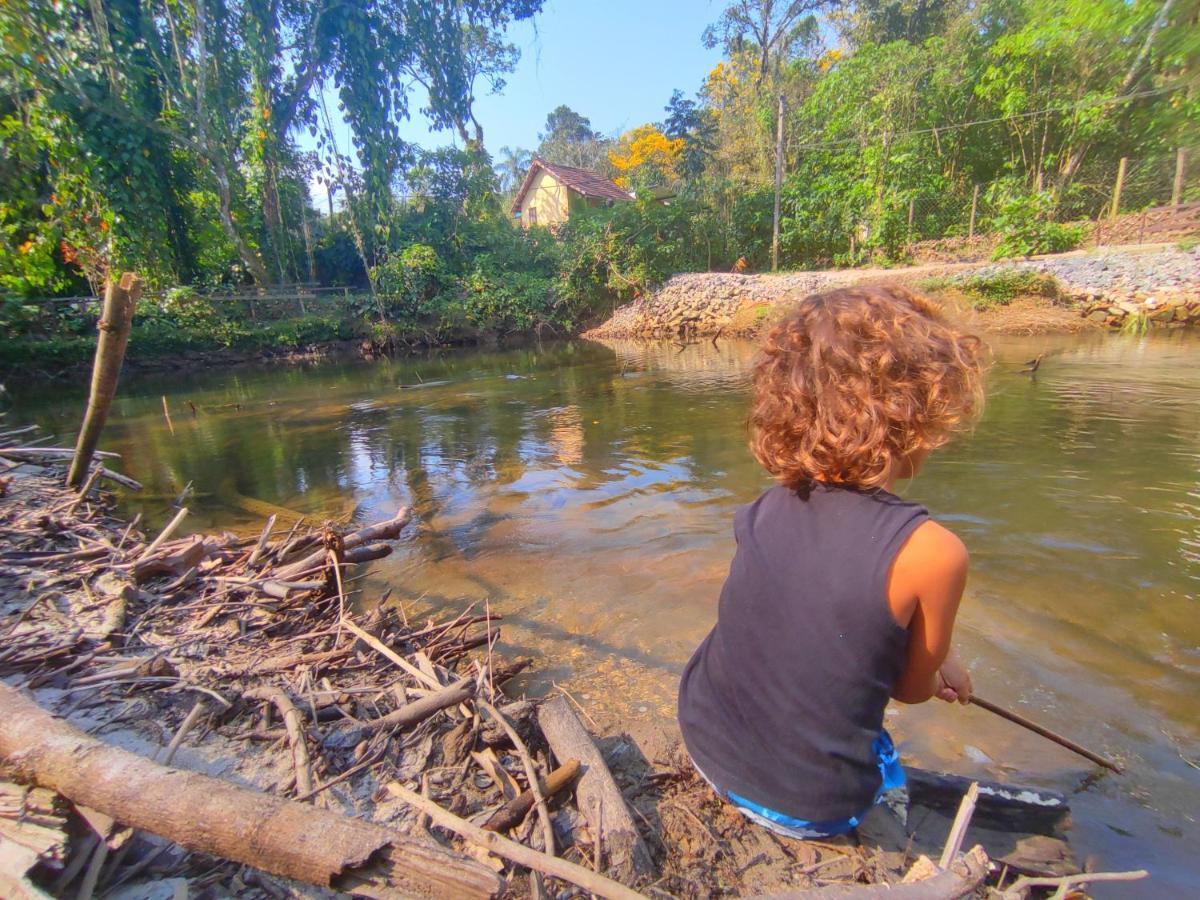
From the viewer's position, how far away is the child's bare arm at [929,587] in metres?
1.17

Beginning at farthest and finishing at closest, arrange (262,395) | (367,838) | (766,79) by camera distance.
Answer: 1. (766,79)
2. (262,395)
3. (367,838)

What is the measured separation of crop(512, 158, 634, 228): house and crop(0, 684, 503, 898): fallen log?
32.0 m

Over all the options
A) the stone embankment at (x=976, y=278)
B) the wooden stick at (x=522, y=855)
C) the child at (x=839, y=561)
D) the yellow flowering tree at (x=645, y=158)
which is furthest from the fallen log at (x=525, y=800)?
the yellow flowering tree at (x=645, y=158)

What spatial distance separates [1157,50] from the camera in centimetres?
1425

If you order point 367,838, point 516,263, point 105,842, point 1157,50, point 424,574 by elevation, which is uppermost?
point 1157,50

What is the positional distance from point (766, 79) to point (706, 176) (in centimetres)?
720

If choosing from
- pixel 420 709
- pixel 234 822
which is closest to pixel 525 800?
pixel 420 709

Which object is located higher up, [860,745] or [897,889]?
[860,745]

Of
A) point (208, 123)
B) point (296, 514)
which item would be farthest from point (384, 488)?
point (208, 123)

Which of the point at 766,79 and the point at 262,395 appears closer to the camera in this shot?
the point at 262,395

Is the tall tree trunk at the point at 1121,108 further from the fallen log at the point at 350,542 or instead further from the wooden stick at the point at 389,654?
the wooden stick at the point at 389,654

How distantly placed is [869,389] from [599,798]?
136cm

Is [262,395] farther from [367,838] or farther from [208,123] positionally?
[367,838]

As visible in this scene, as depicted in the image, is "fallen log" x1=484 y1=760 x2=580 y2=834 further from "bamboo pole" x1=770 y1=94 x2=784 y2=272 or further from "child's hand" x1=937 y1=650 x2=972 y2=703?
"bamboo pole" x1=770 y1=94 x2=784 y2=272
